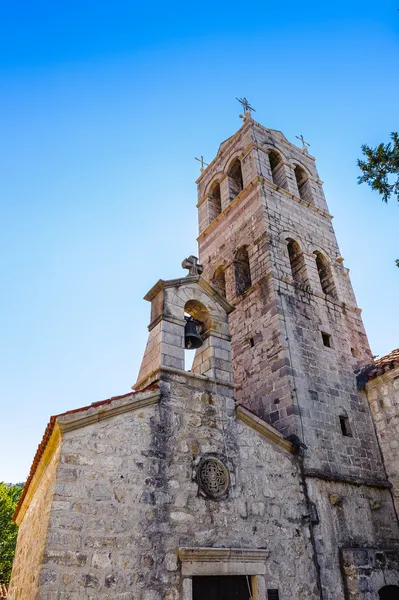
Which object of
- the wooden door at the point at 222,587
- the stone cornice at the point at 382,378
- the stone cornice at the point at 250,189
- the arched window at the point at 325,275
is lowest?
the wooden door at the point at 222,587

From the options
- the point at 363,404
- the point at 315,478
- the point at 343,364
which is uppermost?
the point at 343,364

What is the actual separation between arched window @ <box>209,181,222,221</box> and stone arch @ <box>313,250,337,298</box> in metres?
4.05

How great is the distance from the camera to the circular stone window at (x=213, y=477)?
5.64 m

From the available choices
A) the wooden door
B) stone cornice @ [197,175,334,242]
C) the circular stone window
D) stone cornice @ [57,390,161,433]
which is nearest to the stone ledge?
the wooden door

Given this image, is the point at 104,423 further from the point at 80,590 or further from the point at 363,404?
the point at 363,404

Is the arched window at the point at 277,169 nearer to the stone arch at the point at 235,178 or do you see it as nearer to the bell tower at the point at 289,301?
the bell tower at the point at 289,301

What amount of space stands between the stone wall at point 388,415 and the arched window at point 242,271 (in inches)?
149

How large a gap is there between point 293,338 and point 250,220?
4.06 m

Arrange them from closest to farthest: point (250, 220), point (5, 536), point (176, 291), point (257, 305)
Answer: point (176, 291)
point (257, 305)
point (250, 220)
point (5, 536)

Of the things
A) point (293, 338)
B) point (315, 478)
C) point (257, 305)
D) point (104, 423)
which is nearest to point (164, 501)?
point (104, 423)

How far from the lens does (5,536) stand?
57.8 ft

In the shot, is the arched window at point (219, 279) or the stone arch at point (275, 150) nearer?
the arched window at point (219, 279)

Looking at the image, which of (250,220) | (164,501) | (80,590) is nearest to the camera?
(80,590)

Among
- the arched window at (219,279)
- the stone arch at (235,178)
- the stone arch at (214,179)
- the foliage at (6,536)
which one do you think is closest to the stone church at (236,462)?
the arched window at (219,279)
